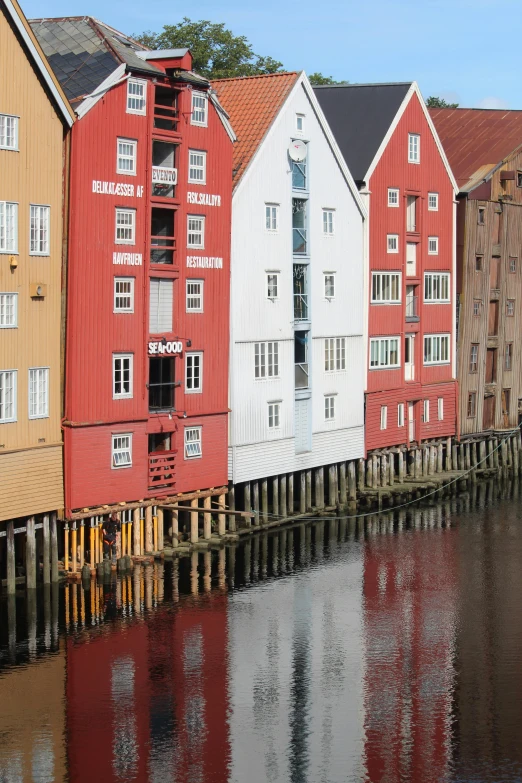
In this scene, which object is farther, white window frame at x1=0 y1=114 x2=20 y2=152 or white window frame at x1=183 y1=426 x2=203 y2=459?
white window frame at x1=183 y1=426 x2=203 y2=459

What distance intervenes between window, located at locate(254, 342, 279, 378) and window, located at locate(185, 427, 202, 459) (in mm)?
5117

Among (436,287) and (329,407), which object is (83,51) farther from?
(436,287)

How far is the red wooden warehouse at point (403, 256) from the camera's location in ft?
240

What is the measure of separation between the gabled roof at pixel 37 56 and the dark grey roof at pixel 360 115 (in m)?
22.4

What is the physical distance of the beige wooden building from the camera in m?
50.9

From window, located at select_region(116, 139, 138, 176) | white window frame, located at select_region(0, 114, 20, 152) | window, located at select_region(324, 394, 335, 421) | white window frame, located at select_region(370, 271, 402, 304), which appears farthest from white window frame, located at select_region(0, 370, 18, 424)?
white window frame, located at select_region(370, 271, 402, 304)

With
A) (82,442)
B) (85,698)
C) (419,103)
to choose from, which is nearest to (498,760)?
(85,698)

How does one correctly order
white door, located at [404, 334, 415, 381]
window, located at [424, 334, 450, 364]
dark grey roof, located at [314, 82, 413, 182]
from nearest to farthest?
dark grey roof, located at [314, 82, 413, 182]
white door, located at [404, 334, 415, 381]
window, located at [424, 334, 450, 364]

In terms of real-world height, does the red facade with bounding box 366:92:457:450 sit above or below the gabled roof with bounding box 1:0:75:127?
below

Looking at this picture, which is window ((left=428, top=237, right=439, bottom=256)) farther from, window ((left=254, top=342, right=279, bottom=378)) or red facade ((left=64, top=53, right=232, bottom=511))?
red facade ((left=64, top=53, right=232, bottom=511))

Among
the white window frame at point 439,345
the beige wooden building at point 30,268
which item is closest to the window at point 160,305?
the beige wooden building at point 30,268

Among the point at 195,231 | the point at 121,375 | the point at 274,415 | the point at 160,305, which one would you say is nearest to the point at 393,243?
the point at 274,415

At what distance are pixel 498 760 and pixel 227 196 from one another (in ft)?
98.8

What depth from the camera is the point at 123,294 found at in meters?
55.9
